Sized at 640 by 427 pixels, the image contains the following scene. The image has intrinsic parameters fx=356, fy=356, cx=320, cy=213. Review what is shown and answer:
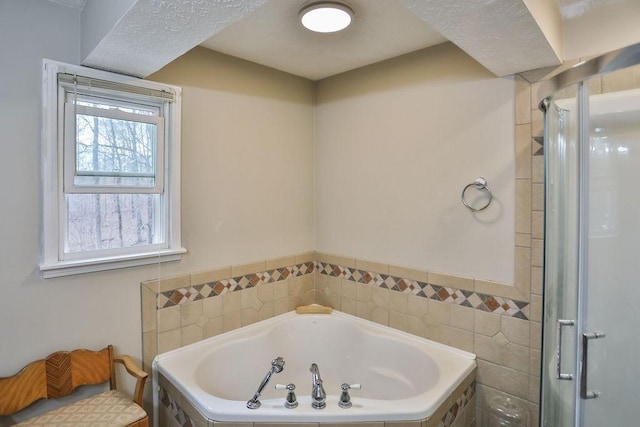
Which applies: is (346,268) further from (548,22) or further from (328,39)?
(548,22)

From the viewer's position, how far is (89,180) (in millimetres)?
1844

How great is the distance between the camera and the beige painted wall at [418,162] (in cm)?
201

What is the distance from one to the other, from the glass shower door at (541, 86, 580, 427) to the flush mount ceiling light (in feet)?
3.35

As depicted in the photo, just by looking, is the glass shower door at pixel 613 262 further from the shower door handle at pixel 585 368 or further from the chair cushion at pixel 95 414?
the chair cushion at pixel 95 414

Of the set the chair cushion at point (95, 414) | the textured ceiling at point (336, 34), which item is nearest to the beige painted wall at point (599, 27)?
the textured ceiling at point (336, 34)

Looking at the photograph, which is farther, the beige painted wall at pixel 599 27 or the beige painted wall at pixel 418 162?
the beige painted wall at pixel 418 162

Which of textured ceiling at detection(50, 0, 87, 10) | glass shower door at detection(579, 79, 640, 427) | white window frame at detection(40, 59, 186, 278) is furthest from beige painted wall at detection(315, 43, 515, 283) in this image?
textured ceiling at detection(50, 0, 87, 10)

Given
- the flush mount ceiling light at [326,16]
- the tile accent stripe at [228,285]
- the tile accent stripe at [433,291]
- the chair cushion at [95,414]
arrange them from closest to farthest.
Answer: the chair cushion at [95,414]
the flush mount ceiling light at [326,16]
the tile accent stripe at [433,291]
the tile accent stripe at [228,285]

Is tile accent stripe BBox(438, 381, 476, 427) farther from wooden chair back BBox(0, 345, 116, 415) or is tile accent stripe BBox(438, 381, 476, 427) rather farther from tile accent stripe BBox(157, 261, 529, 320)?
wooden chair back BBox(0, 345, 116, 415)

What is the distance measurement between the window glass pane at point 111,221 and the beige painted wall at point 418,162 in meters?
1.31

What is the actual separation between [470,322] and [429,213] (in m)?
0.69

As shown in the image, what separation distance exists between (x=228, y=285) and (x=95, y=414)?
3.19 feet

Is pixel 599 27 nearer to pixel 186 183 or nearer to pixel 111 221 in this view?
pixel 186 183

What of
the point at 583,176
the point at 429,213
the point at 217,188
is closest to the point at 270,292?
the point at 217,188
